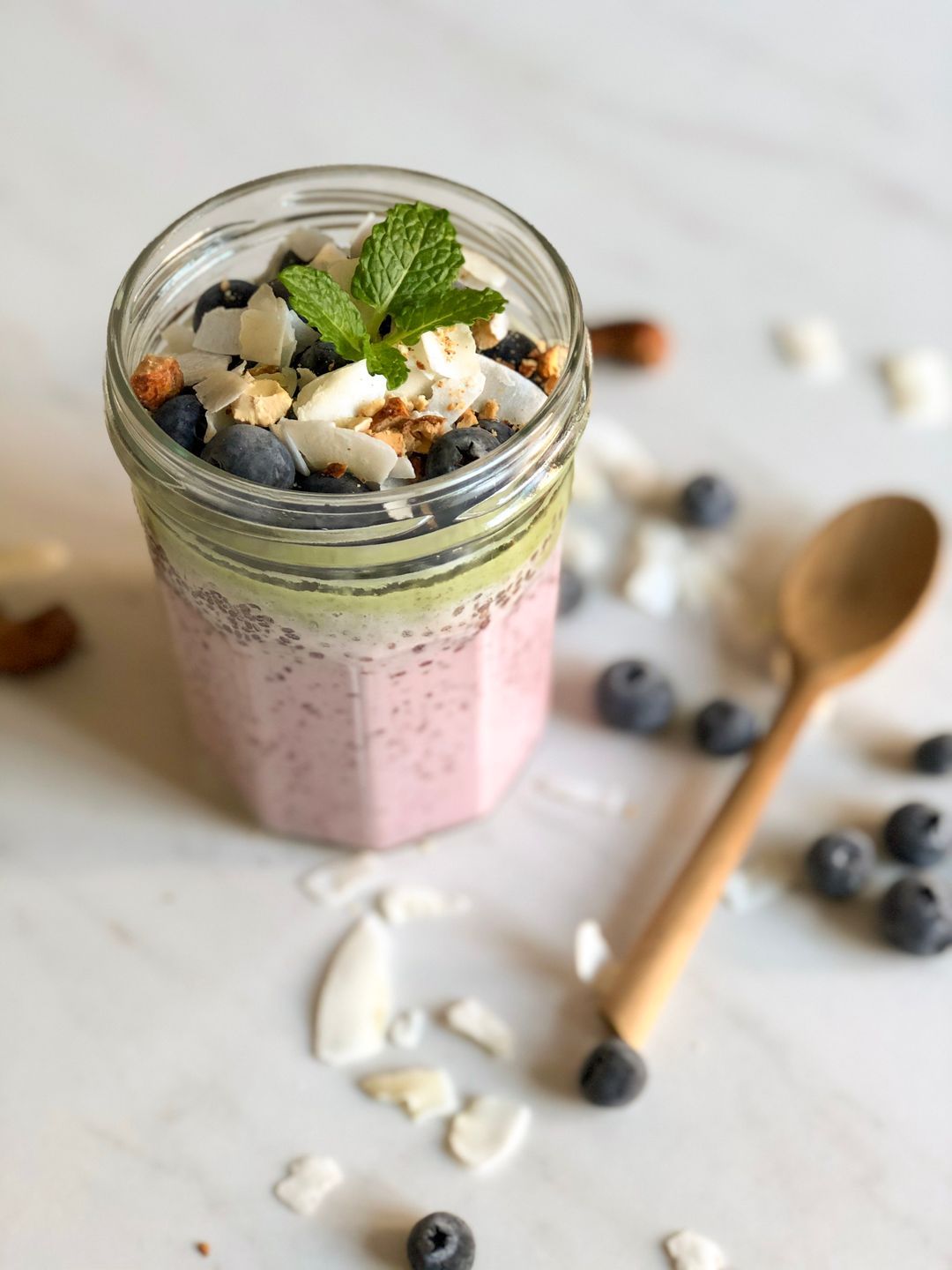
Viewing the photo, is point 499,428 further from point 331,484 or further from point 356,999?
point 356,999

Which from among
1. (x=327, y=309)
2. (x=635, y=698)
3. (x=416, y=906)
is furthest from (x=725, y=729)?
(x=327, y=309)

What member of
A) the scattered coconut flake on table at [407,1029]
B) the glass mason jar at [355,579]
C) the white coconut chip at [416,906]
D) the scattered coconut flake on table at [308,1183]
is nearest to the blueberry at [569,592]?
the glass mason jar at [355,579]

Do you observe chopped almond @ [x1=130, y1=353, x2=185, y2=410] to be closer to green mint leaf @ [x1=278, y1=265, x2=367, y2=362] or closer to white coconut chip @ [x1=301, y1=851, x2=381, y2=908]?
green mint leaf @ [x1=278, y1=265, x2=367, y2=362]

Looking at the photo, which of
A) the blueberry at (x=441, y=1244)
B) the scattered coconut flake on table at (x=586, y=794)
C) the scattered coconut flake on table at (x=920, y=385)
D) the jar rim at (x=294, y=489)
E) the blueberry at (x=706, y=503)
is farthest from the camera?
the scattered coconut flake on table at (x=920, y=385)

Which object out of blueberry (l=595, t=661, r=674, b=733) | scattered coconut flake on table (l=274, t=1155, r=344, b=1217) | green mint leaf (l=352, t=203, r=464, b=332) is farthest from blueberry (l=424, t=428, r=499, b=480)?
scattered coconut flake on table (l=274, t=1155, r=344, b=1217)

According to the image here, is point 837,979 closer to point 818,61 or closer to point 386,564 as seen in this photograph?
point 386,564

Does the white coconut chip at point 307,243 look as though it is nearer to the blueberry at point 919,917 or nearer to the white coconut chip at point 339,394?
the white coconut chip at point 339,394

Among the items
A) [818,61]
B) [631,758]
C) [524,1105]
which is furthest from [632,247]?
[524,1105]
